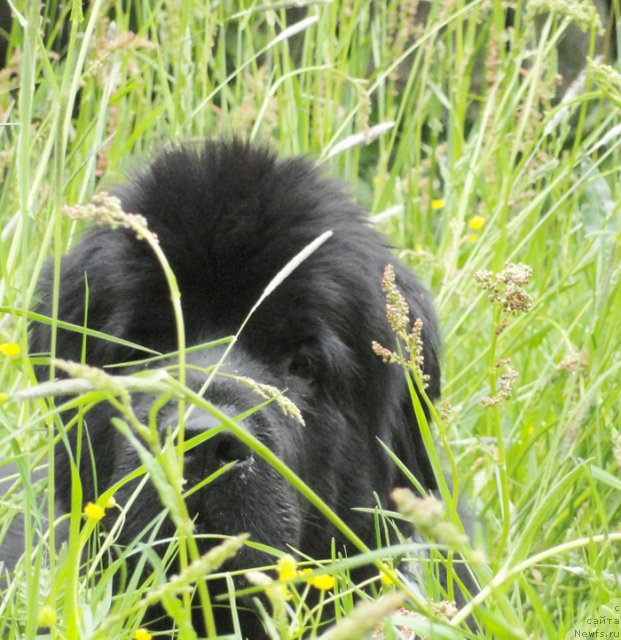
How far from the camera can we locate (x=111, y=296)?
2.53 m

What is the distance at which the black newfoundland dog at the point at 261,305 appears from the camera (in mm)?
2449

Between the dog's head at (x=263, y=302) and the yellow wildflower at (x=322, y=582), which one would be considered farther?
the dog's head at (x=263, y=302)

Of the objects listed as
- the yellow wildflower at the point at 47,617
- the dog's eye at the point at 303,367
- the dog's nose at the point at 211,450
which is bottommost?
the dog's eye at the point at 303,367

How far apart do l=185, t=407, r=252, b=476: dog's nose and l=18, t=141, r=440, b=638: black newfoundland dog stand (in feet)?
0.66

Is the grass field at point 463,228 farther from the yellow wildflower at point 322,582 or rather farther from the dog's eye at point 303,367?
the dog's eye at point 303,367

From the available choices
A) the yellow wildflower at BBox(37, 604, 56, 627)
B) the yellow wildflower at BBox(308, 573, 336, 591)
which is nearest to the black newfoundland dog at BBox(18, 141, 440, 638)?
the yellow wildflower at BBox(308, 573, 336, 591)

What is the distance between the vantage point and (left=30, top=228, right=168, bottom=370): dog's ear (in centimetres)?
245

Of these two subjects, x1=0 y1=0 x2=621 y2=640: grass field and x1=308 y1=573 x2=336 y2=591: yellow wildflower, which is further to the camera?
→ x1=0 y1=0 x2=621 y2=640: grass field

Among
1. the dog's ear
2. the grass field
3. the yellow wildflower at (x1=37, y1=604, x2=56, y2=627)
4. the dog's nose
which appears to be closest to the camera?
the yellow wildflower at (x1=37, y1=604, x2=56, y2=627)

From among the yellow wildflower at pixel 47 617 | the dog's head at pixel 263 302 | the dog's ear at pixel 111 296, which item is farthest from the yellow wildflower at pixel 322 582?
the dog's ear at pixel 111 296

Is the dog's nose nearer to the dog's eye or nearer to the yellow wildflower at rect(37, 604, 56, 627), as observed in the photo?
the dog's eye

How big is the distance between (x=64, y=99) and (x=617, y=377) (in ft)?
4.53

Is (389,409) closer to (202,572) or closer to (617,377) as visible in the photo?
(617,377)

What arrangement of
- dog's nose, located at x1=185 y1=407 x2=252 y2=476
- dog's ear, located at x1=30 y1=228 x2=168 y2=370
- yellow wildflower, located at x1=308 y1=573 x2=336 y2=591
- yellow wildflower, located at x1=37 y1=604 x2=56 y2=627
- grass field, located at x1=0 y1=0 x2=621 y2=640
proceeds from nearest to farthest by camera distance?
1. yellow wildflower, located at x1=37 y1=604 x2=56 y2=627
2. yellow wildflower, located at x1=308 y1=573 x2=336 y2=591
3. grass field, located at x1=0 y1=0 x2=621 y2=640
4. dog's nose, located at x1=185 y1=407 x2=252 y2=476
5. dog's ear, located at x1=30 y1=228 x2=168 y2=370
